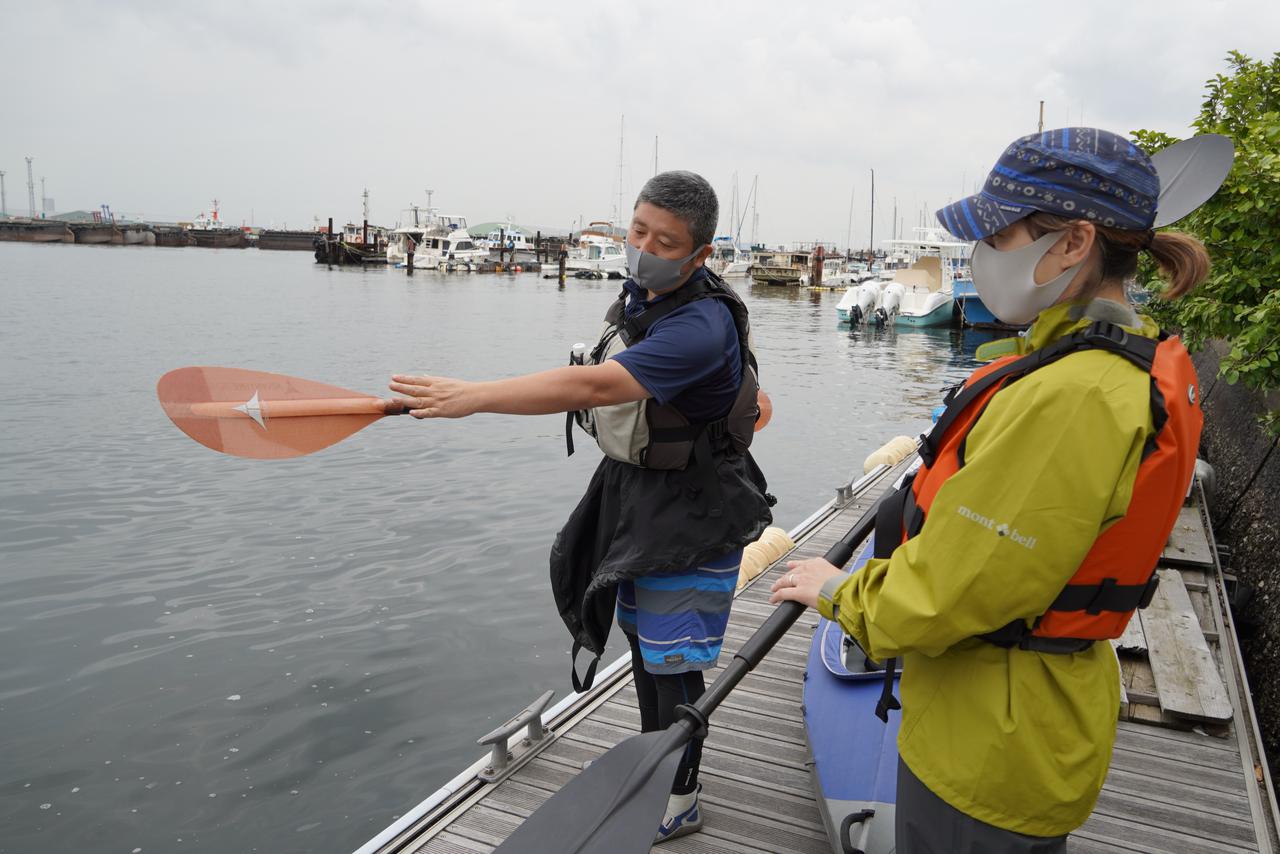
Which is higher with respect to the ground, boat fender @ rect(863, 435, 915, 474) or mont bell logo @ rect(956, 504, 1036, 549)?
mont bell logo @ rect(956, 504, 1036, 549)

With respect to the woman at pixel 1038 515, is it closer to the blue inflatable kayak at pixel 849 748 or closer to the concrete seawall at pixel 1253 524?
the blue inflatable kayak at pixel 849 748

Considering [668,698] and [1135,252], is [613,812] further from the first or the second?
[1135,252]

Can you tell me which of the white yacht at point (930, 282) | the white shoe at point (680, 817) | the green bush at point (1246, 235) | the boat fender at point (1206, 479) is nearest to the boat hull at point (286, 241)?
the white yacht at point (930, 282)

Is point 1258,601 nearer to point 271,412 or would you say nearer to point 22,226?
point 271,412

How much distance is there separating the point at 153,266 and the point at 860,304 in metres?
50.3

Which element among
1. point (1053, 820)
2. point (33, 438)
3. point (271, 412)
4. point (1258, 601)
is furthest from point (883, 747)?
point (33, 438)

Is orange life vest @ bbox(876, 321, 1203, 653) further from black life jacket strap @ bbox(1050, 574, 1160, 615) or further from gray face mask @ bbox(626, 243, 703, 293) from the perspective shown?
gray face mask @ bbox(626, 243, 703, 293)

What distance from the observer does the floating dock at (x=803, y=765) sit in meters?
3.37

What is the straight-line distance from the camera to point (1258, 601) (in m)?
6.47

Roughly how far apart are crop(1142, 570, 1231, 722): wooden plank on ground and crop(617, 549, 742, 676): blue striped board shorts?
2775 mm

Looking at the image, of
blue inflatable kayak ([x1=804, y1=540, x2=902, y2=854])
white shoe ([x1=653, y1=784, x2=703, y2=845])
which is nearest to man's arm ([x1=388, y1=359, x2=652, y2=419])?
blue inflatable kayak ([x1=804, y1=540, x2=902, y2=854])

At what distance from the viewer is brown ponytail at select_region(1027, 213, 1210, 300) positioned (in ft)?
5.06

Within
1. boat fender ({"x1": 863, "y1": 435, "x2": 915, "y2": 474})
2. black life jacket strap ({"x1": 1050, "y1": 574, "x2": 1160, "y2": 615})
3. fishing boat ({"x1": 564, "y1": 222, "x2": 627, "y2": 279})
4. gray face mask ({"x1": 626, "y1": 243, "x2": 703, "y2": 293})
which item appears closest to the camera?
black life jacket strap ({"x1": 1050, "y1": 574, "x2": 1160, "y2": 615})

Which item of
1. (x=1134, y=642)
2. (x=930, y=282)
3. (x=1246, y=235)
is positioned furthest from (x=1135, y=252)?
(x=930, y=282)
